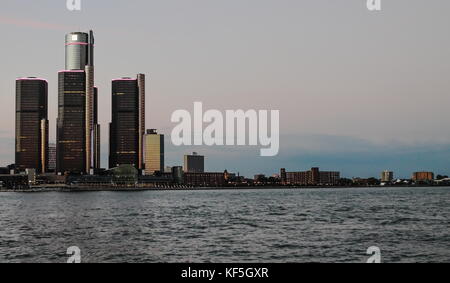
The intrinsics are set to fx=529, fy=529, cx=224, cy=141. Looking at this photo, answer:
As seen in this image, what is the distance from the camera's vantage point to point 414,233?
54625 millimetres

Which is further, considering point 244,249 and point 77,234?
point 77,234

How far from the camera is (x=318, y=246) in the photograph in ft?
143
